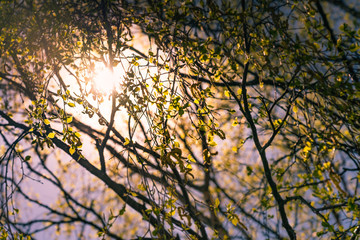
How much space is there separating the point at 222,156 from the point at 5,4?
5.69 meters

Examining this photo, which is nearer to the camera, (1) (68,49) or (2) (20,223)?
(1) (68,49)

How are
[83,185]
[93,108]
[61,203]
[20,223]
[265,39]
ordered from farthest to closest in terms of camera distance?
1. [83,185]
2. [61,203]
3. [20,223]
4. [93,108]
5. [265,39]

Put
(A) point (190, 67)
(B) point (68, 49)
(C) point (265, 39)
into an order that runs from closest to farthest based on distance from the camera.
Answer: (C) point (265, 39), (A) point (190, 67), (B) point (68, 49)

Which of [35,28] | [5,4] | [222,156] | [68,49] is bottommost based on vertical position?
[68,49]

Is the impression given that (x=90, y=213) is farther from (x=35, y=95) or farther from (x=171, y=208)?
(x=171, y=208)

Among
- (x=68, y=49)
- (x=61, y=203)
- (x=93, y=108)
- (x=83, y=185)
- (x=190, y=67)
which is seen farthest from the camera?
(x=83, y=185)

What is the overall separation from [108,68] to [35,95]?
1.20 meters

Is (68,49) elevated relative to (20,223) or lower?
elevated

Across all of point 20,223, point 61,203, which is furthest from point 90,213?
point 20,223

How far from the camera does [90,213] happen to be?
623 centimetres

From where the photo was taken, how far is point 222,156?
798 centimetres

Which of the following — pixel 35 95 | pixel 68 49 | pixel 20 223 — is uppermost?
pixel 68 49

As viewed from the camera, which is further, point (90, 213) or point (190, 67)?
point (90, 213)

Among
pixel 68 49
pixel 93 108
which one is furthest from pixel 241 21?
pixel 68 49
